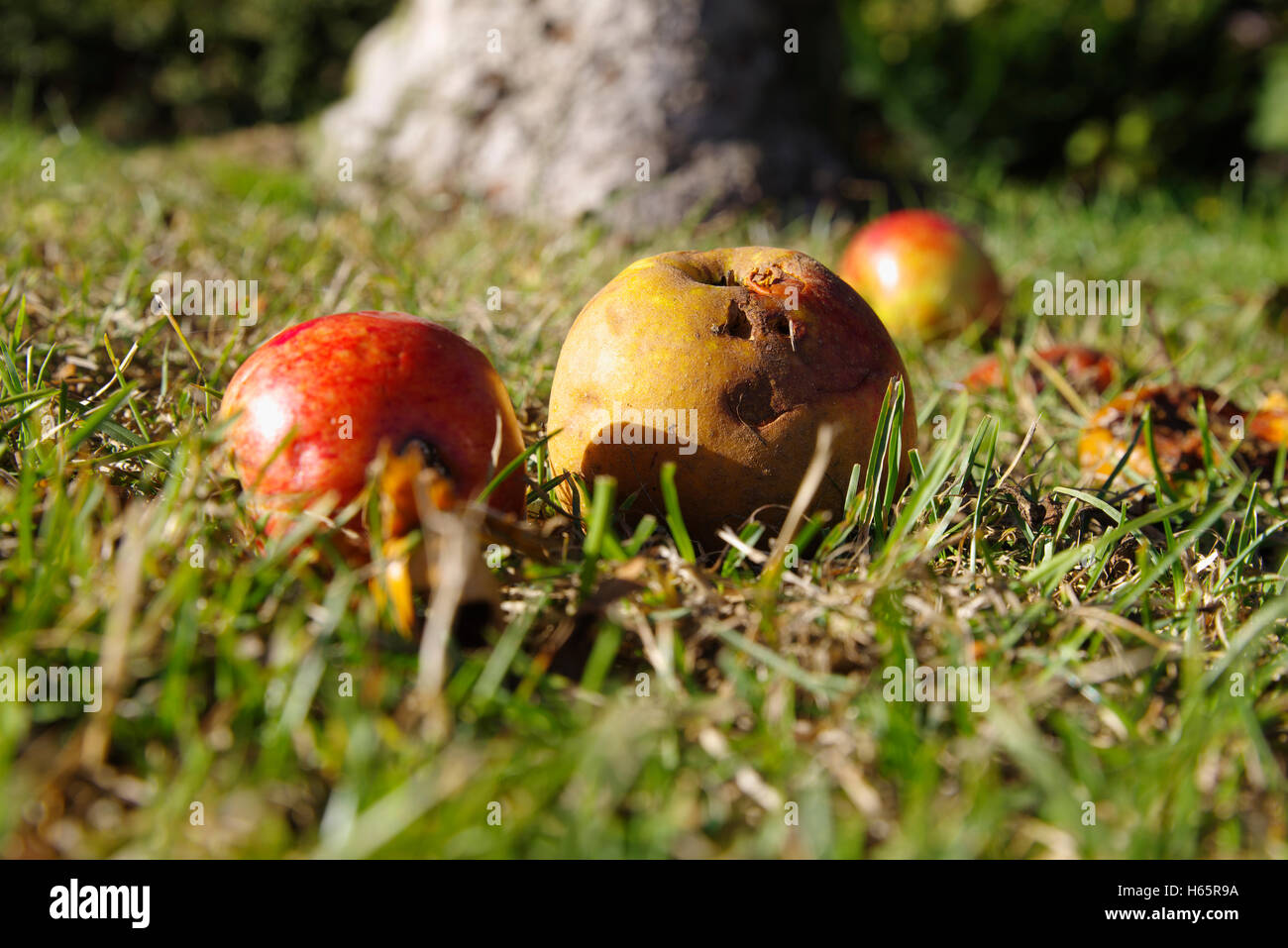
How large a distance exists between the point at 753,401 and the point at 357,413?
664 millimetres

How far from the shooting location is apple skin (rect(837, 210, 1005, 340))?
3529 mm

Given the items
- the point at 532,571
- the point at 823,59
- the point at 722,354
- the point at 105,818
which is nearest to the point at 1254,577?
the point at 722,354

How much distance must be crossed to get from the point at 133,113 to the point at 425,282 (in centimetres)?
787

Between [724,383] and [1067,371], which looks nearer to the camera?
[724,383]

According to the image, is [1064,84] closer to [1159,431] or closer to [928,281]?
[928,281]

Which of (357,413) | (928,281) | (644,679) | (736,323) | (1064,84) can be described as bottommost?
(644,679)

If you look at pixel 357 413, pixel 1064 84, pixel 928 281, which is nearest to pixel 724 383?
A: pixel 357 413

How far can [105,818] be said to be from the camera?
119 cm

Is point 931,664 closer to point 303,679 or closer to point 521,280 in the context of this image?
point 303,679

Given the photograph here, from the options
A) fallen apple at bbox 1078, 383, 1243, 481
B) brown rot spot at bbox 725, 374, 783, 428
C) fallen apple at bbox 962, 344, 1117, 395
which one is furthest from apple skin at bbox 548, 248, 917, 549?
fallen apple at bbox 962, 344, 1117, 395

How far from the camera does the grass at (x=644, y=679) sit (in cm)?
119

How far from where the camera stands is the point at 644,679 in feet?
5.00

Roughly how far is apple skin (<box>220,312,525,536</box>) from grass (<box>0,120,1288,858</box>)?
0.10 m

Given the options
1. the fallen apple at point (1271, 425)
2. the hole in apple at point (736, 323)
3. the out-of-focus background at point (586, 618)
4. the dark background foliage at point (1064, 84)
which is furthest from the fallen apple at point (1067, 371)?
the dark background foliage at point (1064, 84)
